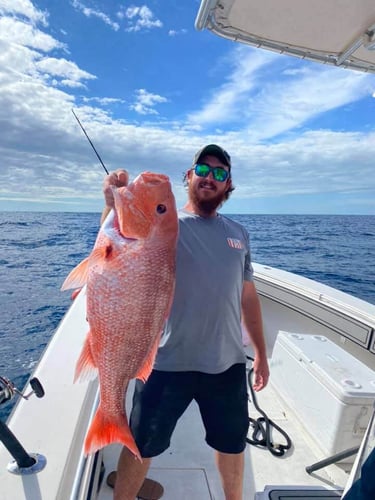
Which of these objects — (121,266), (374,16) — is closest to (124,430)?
(121,266)

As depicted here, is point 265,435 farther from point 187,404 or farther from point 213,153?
point 213,153

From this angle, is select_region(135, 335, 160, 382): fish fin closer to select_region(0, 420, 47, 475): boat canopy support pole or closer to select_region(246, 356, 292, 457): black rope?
select_region(0, 420, 47, 475): boat canopy support pole

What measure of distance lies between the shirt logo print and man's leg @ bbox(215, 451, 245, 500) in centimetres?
106

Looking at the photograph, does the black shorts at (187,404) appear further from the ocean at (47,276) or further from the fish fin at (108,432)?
the ocean at (47,276)

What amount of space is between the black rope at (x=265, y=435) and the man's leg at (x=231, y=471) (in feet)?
2.76

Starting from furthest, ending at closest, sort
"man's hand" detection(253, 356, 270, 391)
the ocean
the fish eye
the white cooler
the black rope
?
the ocean
the black rope
the white cooler
"man's hand" detection(253, 356, 270, 391)
the fish eye

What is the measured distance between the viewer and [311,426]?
9.05 feet

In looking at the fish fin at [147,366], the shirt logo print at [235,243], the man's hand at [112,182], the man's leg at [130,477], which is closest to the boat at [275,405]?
the man's leg at [130,477]

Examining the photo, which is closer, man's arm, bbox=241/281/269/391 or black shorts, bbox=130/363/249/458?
black shorts, bbox=130/363/249/458

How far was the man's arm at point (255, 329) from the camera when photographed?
2.06 metres

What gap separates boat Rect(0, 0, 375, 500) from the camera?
140 centimetres

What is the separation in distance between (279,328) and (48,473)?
3.32m

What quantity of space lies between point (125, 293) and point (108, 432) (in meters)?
0.53

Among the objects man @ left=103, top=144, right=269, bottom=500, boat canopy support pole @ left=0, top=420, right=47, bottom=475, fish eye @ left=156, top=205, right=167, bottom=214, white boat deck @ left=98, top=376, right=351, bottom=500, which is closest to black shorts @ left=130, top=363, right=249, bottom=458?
man @ left=103, top=144, right=269, bottom=500
